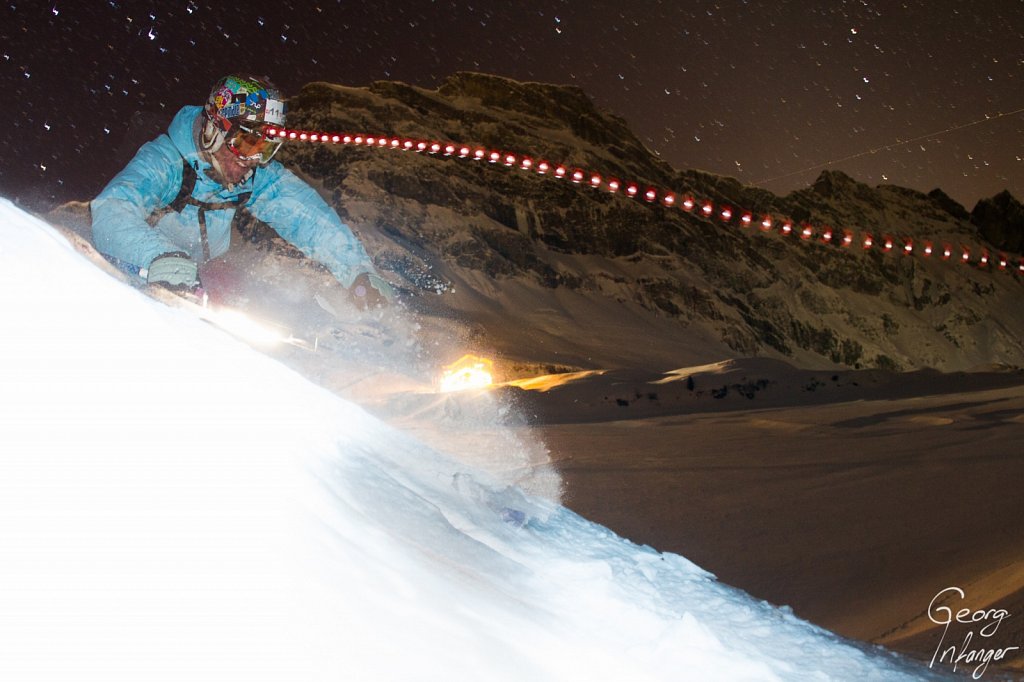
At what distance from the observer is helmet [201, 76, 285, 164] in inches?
148

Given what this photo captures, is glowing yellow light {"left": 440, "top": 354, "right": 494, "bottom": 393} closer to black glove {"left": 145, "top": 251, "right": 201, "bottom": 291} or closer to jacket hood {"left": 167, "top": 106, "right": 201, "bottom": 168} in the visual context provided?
jacket hood {"left": 167, "top": 106, "right": 201, "bottom": 168}

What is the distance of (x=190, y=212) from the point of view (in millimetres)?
3891

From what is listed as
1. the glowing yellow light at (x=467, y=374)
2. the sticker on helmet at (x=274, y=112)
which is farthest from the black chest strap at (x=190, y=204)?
the glowing yellow light at (x=467, y=374)

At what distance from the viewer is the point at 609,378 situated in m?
15.5

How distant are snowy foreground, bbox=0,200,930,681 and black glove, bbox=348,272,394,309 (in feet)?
5.02

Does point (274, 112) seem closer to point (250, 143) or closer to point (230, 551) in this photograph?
point (250, 143)

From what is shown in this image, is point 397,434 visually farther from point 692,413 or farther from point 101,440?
point 692,413

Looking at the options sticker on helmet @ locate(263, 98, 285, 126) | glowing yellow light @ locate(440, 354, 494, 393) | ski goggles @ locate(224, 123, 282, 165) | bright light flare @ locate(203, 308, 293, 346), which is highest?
glowing yellow light @ locate(440, 354, 494, 393)

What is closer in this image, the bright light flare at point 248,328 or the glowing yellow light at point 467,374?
the bright light flare at point 248,328

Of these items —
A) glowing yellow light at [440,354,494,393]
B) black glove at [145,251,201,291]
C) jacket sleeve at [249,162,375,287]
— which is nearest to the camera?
black glove at [145,251,201,291]

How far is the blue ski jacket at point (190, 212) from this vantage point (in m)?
3.54

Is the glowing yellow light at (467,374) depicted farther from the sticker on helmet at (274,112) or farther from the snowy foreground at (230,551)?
the snowy foreground at (230,551)

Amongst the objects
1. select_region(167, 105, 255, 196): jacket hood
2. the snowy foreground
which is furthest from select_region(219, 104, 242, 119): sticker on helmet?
the snowy foreground

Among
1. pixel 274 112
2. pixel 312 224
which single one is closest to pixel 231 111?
pixel 274 112
